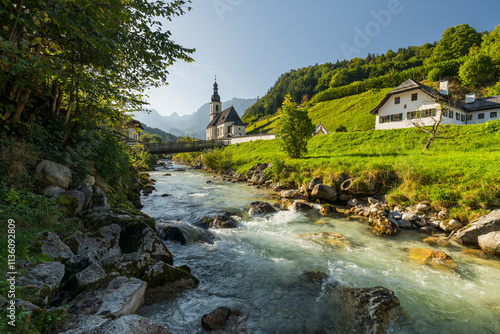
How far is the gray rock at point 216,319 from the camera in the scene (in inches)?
172

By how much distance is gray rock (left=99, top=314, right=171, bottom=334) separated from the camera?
2926 mm

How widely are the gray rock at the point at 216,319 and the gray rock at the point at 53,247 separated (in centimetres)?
308

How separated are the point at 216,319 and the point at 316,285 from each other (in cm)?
299

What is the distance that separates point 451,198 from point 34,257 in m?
15.1

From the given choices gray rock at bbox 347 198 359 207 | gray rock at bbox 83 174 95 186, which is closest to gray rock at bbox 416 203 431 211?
gray rock at bbox 347 198 359 207

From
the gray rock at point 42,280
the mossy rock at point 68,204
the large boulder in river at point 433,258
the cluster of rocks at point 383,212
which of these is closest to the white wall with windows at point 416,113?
the cluster of rocks at point 383,212

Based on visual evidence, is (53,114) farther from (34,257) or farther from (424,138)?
(424,138)

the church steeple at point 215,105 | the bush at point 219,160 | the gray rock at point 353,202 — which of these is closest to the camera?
the gray rock at point 353,202

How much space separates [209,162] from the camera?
127ft

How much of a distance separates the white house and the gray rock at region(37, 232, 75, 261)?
132 feet

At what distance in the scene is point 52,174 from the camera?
21.4ft

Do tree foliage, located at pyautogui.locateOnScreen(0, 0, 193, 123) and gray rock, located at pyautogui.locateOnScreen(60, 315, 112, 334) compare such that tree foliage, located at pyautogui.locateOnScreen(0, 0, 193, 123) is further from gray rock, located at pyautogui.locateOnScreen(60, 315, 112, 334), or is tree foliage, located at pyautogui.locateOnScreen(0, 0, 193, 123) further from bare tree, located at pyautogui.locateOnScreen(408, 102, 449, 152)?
bare tree, located at pyautogui.locateOnScreen(408, 102, 449, 152)

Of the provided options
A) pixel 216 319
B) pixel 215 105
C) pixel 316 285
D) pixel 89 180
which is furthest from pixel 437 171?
pixel 215 105

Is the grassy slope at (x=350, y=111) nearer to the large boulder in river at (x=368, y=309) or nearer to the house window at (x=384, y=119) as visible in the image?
the house window at (x=384, y=119)
